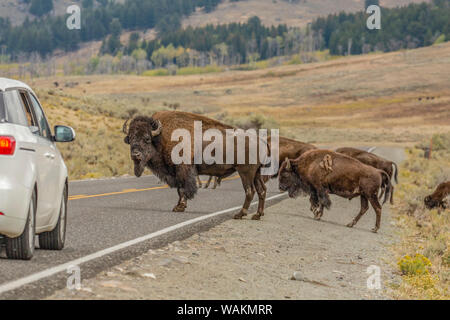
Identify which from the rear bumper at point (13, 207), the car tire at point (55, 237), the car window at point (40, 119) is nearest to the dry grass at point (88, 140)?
the car tire at point (55, 237)

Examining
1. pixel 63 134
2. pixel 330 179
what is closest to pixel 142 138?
pixel 330 179

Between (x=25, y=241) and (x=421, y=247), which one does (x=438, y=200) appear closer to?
(x=421, y=247)

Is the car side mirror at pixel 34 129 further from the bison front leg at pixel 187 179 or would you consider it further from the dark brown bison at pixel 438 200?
the dark brown bison at pixel 438 200

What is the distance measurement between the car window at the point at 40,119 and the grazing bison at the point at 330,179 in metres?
7.29

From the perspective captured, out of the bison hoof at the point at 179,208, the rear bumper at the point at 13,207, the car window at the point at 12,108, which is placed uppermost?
the car window at the point at 12,108

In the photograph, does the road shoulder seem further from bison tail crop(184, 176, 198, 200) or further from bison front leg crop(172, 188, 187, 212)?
bison front leg crop(172, 188, 187, 212)

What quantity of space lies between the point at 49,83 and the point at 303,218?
167 meters

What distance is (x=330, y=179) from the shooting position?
14.2m

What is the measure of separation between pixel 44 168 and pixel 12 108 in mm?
740

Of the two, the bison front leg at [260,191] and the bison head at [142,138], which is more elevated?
the bison head at [142,138]

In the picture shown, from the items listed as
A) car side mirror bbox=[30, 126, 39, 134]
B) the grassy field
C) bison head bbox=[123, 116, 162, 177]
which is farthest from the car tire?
the grassy field

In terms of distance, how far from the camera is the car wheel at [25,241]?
695cm

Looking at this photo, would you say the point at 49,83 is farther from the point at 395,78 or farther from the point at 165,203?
the point at 165,203
